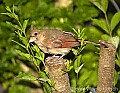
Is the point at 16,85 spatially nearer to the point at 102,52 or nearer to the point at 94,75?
the point at 94,75

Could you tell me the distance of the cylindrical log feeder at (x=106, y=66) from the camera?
101 centimetres

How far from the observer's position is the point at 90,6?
5.33 ft

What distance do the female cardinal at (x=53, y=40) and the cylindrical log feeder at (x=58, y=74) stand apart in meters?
0.09

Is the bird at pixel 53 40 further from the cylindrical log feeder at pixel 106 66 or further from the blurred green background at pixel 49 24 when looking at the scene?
the blurred green background at pixel 49 24

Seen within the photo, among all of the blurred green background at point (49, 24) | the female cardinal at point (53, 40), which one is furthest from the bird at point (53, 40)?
the blurred green background at point (49, 24)

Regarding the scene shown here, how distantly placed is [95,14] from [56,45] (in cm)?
53

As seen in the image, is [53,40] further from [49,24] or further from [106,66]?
[49,24]

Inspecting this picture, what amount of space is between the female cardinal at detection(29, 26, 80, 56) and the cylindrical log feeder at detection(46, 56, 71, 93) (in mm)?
91

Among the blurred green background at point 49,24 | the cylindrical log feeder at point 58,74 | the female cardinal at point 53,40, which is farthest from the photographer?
the blurred green background at point 49,24

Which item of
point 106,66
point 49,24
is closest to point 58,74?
point 106,66

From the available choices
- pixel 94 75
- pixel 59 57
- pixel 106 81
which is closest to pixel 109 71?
pixel 106 81

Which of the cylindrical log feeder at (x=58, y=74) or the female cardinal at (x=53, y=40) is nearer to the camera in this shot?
the cylindrical log feeder at (x=58, y=74)

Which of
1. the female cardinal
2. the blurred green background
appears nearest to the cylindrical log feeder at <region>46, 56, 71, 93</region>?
the female cardinal

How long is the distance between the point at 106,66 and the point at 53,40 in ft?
0.58
